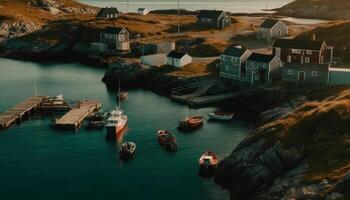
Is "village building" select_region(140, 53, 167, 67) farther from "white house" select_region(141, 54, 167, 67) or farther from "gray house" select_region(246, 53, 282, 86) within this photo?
"gray house" select_region(246, 53, 282, 86)

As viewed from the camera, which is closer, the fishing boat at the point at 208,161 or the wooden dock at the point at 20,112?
the fishing boat at the point at 208,161

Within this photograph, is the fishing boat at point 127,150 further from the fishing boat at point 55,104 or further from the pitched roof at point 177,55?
the pitched roof at point 177,55

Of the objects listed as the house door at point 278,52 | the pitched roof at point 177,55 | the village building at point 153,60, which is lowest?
the village building at point 153,60

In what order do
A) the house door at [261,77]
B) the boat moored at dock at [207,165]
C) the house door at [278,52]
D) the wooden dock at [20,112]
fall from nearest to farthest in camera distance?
the boat moored at dock at [207,165], the wooden dock at [20,112], the house door at [261,77], the house door at [278,52]

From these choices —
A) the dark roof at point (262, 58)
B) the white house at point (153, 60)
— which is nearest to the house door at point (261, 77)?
the dark roof at point (262, 58)

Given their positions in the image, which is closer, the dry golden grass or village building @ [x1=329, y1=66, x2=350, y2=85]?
village building @ [x1=329, y1=66, x2=350, y2=85]

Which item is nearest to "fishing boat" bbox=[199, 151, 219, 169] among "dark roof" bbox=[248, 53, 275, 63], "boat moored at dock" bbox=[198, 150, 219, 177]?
"boat moored at dock" bbox=[198, 150, 219, 177]
